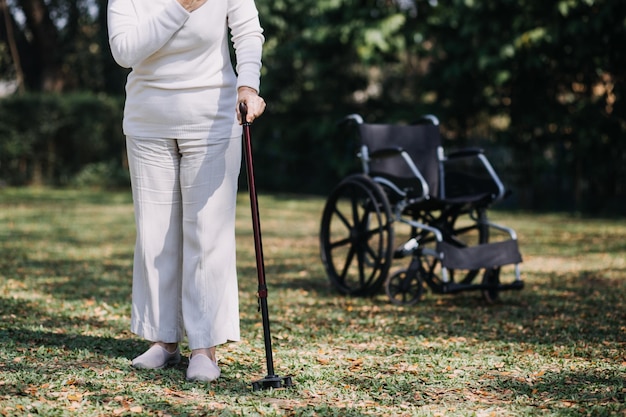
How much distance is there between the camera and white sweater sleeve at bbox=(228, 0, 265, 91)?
11.3 feet

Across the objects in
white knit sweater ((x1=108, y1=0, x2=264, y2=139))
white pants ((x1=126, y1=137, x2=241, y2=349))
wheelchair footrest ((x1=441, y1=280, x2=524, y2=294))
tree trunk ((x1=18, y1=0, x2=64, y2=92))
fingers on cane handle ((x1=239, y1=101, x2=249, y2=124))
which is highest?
tree trunk ((x1=18, y1=0, x2=64, y2=92))

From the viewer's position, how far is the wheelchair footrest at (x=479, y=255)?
5336mm

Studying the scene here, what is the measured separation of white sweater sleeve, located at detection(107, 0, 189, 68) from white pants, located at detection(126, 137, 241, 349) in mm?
347

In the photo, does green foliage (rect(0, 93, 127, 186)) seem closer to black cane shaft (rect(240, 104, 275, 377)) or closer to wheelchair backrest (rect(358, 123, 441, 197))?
wheelchair backrest (rect(358, 123, 441, 197))

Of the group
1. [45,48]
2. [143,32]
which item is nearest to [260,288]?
[143,32]

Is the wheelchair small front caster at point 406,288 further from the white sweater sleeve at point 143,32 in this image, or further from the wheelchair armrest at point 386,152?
the white sweater sleeve at point 143,32

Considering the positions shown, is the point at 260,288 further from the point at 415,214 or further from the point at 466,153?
the point at 466,153

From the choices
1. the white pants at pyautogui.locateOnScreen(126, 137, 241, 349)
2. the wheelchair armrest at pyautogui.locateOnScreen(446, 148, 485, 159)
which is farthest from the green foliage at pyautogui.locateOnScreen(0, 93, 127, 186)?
the white pants at pyautogui.locateOnScreen(126, 137, 241, 349)

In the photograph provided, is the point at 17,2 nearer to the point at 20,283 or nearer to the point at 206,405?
the point at 20,283

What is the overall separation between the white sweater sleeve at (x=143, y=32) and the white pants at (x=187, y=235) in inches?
13.7

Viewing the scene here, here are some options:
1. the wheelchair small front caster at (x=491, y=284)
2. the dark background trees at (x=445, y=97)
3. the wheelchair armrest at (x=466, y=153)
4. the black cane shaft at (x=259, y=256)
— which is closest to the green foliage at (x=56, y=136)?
the dark background trees at (x=445, y=97)

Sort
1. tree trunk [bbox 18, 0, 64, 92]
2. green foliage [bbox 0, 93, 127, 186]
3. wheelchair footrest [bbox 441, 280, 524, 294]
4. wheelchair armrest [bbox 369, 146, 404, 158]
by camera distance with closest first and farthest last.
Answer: wheelchair footrest [bbox 441, 280, 524, 294] → wheelchair armrest [bbox 369, 146, 404, 158] → green foliage [bbox 0, 93, 127, 186] → tree trunk [bbox 18, 0, 64, 92]

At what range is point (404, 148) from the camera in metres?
Answer: 6.21

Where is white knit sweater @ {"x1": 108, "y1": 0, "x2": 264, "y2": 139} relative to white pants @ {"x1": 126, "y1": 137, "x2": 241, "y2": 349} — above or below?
above
